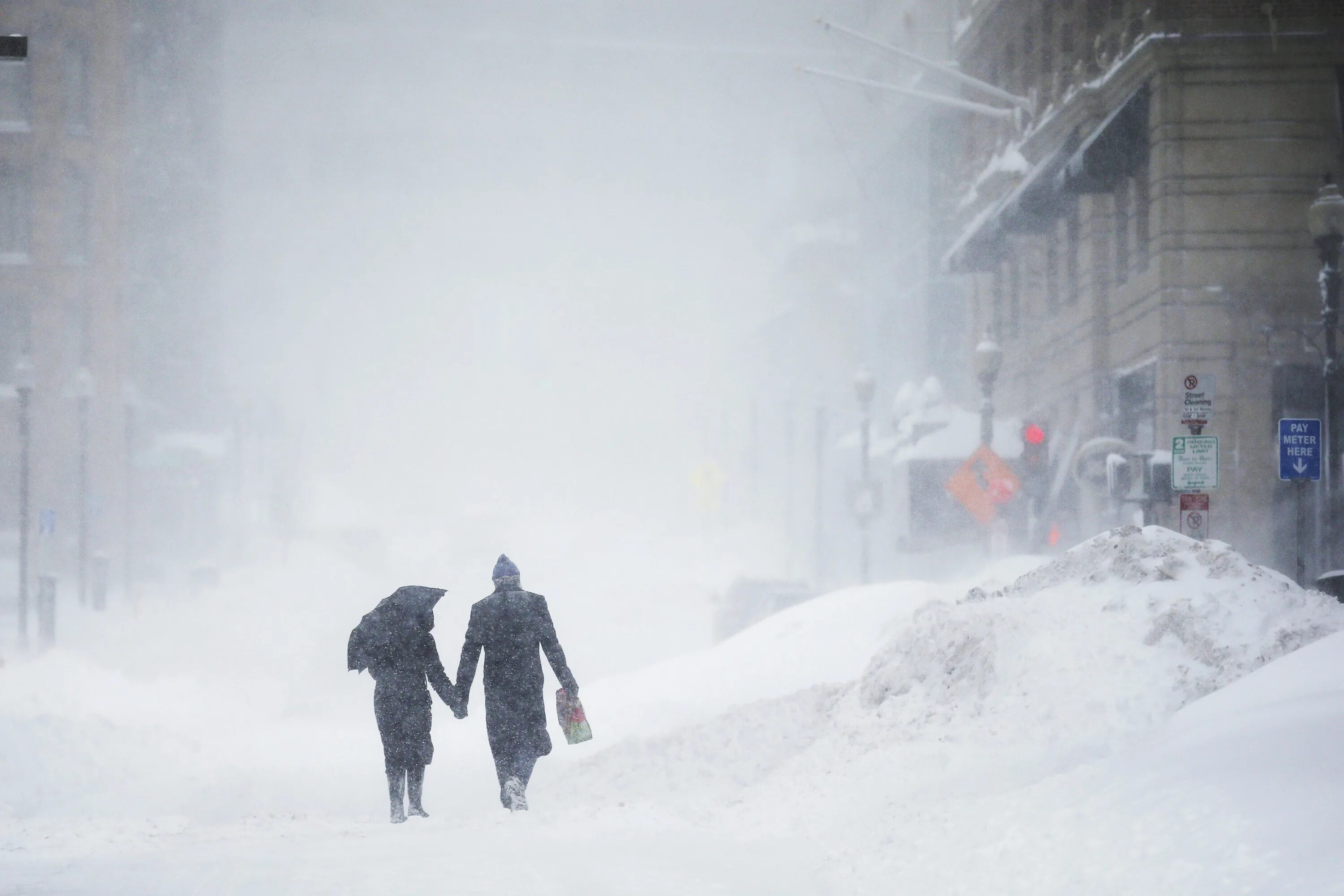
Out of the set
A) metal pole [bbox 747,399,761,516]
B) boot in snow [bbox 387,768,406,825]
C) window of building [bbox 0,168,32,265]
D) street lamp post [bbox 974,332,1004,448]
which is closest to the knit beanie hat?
boot in snow [bbox 387,768,406,825]

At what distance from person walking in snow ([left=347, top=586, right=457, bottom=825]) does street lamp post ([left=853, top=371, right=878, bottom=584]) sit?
74.5ft

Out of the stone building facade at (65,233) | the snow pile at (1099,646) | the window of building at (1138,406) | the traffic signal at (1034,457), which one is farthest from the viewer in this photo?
the stone building facade at (65,233)

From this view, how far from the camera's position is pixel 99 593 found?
38.6 meters

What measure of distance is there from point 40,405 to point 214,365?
15.8 metres

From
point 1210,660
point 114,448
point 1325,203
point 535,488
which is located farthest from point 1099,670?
point 535,488

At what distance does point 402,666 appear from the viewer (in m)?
10.4

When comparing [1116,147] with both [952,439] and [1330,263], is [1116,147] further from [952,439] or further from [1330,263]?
[1330,263]

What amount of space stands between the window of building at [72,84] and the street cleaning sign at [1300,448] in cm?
4980

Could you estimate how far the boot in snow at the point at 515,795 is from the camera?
10.1 m

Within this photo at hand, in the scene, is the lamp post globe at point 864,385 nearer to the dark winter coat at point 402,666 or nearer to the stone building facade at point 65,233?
the dark winter coat at point 402,666

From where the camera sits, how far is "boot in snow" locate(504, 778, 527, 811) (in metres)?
10.1

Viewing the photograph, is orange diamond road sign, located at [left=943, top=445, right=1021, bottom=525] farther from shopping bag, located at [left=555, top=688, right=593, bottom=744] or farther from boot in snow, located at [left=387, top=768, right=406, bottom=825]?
boot in snow, located at [left=387, top=768, right=406, bottom=825]

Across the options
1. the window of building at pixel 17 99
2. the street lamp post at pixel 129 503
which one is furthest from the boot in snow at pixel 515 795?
the window of building at pixel 17 99

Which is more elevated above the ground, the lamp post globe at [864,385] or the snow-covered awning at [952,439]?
the lamp post globe at [864,385]
